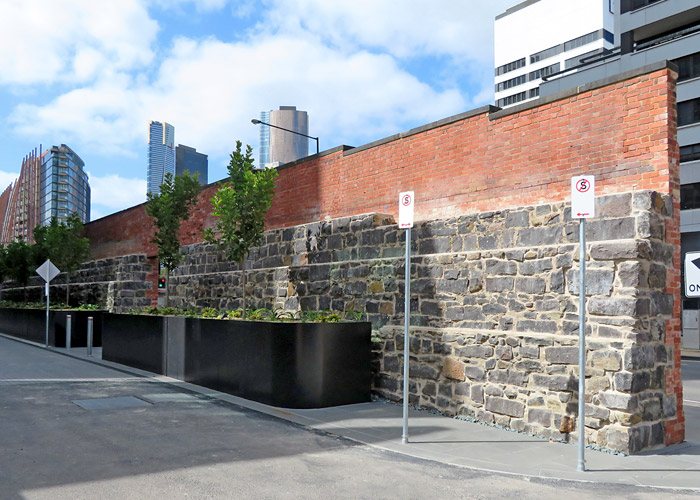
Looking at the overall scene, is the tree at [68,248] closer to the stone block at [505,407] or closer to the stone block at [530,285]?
the stone block at [505,407]

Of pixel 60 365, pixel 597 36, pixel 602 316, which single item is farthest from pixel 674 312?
pixel 597 36

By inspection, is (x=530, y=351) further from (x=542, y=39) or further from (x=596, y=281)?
(x=542, y=39)

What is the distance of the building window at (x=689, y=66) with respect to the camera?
33.6 meters

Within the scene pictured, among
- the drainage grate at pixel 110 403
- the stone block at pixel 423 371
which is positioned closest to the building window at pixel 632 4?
the stone block at pixel 423 371

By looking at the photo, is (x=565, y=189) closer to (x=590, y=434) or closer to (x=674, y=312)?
(x=674, y=312)

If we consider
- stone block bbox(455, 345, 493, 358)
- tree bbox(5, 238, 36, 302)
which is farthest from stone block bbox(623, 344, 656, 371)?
tree bbox(5, 238, 36, 302)

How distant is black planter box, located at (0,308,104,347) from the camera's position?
21.3 meters

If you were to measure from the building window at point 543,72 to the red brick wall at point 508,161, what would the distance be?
230 feet

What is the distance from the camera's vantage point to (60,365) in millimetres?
16047

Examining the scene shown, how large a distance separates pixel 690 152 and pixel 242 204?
29.7 meters

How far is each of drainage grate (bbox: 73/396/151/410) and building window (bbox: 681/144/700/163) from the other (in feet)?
105

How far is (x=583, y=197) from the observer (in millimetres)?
6699

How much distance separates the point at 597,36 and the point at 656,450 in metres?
73.2

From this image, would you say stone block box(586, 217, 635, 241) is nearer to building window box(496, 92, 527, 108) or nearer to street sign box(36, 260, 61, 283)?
street sign box(36, 260, 61, 283)
